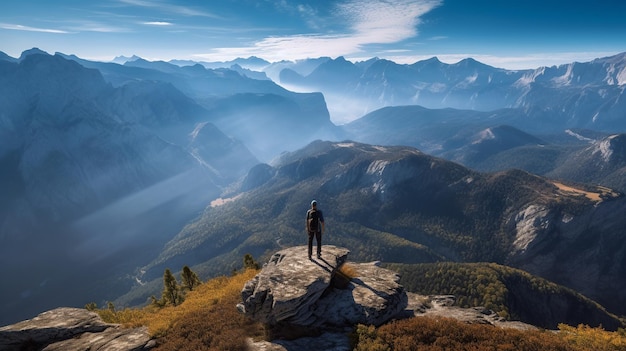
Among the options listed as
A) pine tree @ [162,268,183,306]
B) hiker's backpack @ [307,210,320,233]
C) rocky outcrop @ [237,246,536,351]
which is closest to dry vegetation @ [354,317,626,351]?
rocky outcrop @ [237,246,536,351]

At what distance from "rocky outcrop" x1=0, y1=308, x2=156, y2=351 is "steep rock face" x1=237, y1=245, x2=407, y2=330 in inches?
313

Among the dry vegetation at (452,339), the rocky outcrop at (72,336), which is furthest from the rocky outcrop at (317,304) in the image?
the rocky outcrop at (72,336)

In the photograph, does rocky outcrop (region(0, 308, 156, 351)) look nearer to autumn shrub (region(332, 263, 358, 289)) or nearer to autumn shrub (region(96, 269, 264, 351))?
autumn shrub (region(96, 269, 264, 351))

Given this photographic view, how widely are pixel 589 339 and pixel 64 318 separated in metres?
41.6

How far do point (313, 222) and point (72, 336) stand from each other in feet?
70.3

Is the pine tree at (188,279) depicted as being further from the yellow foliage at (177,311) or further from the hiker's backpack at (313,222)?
the hiker's backpack at (313,222)

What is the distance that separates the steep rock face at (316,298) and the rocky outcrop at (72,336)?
7.96 m

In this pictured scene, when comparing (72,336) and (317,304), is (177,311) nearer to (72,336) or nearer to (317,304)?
(72,336)

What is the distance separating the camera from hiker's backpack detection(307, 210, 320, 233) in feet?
94.3

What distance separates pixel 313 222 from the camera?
29.0 m

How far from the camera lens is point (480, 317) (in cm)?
2766

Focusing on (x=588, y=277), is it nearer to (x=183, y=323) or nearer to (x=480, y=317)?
(x=480, y=317)

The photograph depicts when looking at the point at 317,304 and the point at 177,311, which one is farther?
the point at 177,311

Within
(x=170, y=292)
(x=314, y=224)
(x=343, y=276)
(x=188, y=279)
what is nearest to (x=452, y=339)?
(x=343, y=276)
